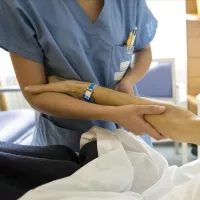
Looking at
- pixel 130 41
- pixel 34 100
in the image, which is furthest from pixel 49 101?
pixel 130 41

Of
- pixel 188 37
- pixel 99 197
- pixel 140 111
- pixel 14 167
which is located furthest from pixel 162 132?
pixel 188 37

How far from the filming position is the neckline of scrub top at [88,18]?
0.85m

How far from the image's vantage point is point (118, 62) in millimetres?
935

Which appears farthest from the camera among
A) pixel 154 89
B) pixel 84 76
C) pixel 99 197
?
pixel 154 89

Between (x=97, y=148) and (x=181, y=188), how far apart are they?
196mm

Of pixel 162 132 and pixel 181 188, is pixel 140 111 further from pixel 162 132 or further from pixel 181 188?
pixel 181 188

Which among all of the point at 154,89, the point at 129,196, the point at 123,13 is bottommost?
the point at 154,89

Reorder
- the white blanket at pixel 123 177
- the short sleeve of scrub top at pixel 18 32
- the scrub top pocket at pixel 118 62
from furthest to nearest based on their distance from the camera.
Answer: the scrub top pocket at pixel 118 62 < the short sleeve of scrub top at pixel 18 32 < the white blanket at pixel 123 177

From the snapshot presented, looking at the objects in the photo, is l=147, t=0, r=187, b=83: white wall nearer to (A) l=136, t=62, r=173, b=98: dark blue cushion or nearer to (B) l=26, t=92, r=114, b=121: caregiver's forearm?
(A) l=136, t=62, r=173, b=98: dark blue cushion

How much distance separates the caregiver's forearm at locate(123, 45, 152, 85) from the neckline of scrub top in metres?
0.17

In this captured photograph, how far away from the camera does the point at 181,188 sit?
729mm

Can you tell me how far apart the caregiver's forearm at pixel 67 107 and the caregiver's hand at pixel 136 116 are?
3cm

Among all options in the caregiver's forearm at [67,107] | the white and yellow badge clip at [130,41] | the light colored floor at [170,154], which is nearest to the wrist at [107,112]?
the caregiver's forearm at [67,107]

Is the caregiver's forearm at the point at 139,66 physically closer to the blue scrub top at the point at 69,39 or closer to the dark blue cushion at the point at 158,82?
the blue scrub top at the point at 69,39
